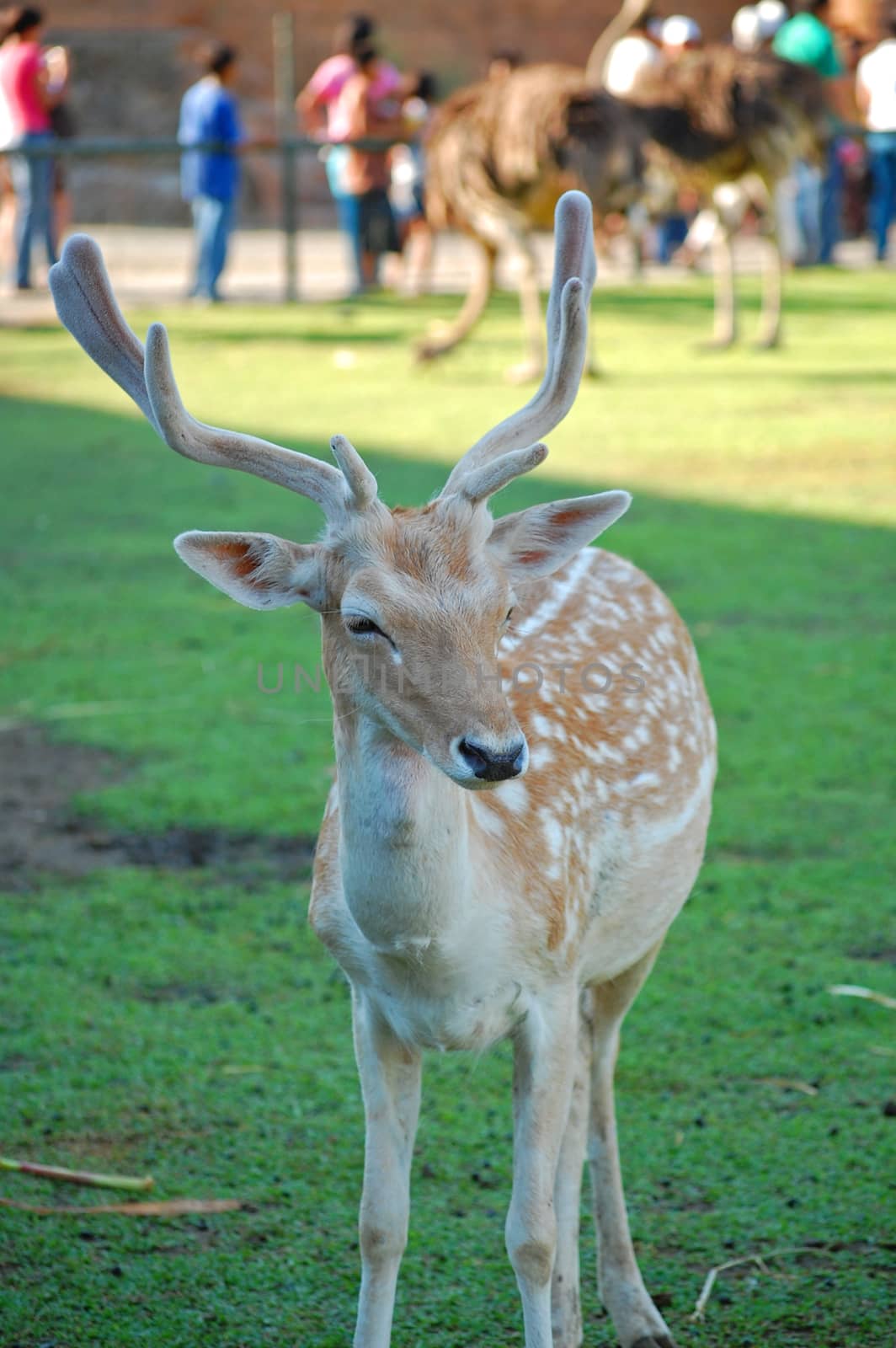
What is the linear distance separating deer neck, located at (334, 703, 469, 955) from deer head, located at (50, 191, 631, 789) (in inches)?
2.6

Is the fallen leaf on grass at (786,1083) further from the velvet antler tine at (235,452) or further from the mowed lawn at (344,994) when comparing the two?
the velvet antler tine at (235,452)

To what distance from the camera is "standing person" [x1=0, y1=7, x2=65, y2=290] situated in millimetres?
15906

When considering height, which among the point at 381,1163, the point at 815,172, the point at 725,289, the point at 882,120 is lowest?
the point at 381,1163

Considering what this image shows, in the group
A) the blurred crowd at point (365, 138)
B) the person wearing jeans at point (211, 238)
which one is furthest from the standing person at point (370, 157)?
the person wearing jeans at point (211, 238)

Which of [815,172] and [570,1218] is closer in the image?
[570,1218]

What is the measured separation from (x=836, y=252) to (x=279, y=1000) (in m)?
18.2

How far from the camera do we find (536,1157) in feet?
9.65

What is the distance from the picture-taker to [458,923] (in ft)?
9.14

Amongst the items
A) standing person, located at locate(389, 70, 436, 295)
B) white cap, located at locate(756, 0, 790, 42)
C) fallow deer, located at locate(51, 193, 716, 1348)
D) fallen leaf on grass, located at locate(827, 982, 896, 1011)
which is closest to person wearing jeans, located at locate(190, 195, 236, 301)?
standing person, located at locate(389, 70, 436, 295)

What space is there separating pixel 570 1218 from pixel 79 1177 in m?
1.11

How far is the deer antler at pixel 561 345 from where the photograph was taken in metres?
3.05

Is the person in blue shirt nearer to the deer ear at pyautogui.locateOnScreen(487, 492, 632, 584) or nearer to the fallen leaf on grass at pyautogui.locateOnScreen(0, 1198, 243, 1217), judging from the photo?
the fallen leaf on grass at pyautogui.locateOnScreen(0, 1198, 243, 1217)

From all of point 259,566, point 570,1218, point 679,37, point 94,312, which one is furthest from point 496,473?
point 679,37

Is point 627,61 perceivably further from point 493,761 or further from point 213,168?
point 493,761
